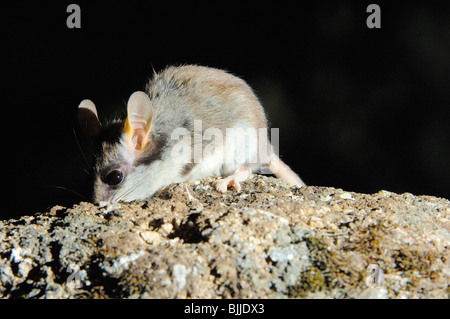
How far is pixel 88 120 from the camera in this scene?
2.98 m

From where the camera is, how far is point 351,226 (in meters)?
1.90

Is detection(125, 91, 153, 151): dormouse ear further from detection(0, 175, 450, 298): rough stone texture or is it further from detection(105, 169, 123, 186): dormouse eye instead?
detection(0, 175, 450, 298): rough stone texture

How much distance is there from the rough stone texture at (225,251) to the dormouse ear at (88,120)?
927 millimetres

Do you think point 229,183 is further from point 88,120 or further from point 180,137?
point 88,120

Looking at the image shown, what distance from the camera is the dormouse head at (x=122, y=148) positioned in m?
2.78

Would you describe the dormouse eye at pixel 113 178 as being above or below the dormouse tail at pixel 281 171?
above

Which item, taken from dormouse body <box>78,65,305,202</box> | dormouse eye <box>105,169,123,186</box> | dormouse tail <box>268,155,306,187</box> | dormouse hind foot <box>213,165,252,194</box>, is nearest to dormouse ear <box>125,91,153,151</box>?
dormouse body <box>78,65,305,202</box>

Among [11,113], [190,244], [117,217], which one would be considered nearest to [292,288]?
[190,244]

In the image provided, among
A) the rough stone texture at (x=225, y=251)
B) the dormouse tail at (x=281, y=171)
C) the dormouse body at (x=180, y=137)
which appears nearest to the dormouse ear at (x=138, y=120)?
the dormouse body at (x=180, y=137)

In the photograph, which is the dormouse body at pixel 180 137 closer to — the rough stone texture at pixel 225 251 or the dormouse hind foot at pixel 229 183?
the dormouse hind foot at pixel 229 183

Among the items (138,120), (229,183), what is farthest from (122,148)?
(229,183)

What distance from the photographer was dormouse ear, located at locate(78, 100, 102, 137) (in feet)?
9.73
